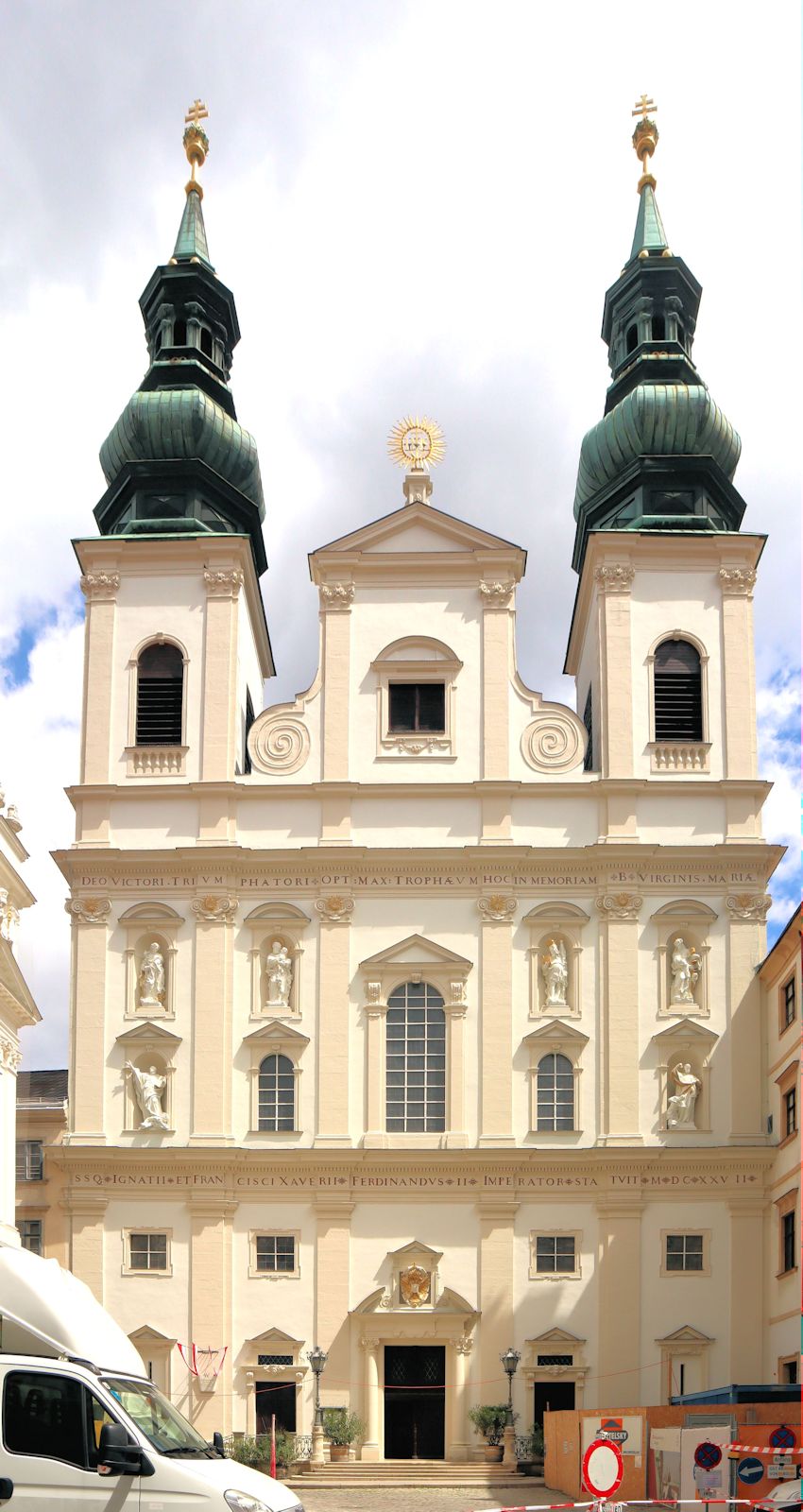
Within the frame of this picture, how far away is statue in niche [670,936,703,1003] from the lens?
119ft

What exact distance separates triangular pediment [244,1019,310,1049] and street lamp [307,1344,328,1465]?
526 cm

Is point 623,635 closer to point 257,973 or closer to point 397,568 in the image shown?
point 397,568

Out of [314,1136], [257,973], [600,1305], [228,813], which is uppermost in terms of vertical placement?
[228,813]

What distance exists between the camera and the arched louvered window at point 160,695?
1484 inches

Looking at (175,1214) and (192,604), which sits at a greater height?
(192,604)

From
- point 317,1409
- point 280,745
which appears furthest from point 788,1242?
point 280,745

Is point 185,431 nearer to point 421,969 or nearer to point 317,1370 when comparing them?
point 421,969

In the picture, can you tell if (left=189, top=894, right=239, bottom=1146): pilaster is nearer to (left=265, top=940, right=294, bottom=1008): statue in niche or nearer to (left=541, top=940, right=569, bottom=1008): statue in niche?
(left=265, top=940, right=294, bottom=1008): statue in niche

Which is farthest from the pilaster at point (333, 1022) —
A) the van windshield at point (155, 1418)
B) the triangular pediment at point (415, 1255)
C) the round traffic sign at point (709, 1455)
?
the van windshield at point (155, 1418)

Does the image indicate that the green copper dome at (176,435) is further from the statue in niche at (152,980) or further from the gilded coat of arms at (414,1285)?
the gilded coat of arms at (414,1285)

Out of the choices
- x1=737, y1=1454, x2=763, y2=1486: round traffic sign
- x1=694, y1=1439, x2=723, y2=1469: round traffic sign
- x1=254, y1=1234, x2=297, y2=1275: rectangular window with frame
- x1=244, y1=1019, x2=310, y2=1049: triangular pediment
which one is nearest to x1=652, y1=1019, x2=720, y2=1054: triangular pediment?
x1=244, y1=1019, x2=310, y2=1049: triangular pediment

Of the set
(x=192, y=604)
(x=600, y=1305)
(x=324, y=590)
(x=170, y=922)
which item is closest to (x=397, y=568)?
(x=324, y=590)

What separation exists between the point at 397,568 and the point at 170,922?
26.2ft

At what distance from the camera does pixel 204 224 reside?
144ft
